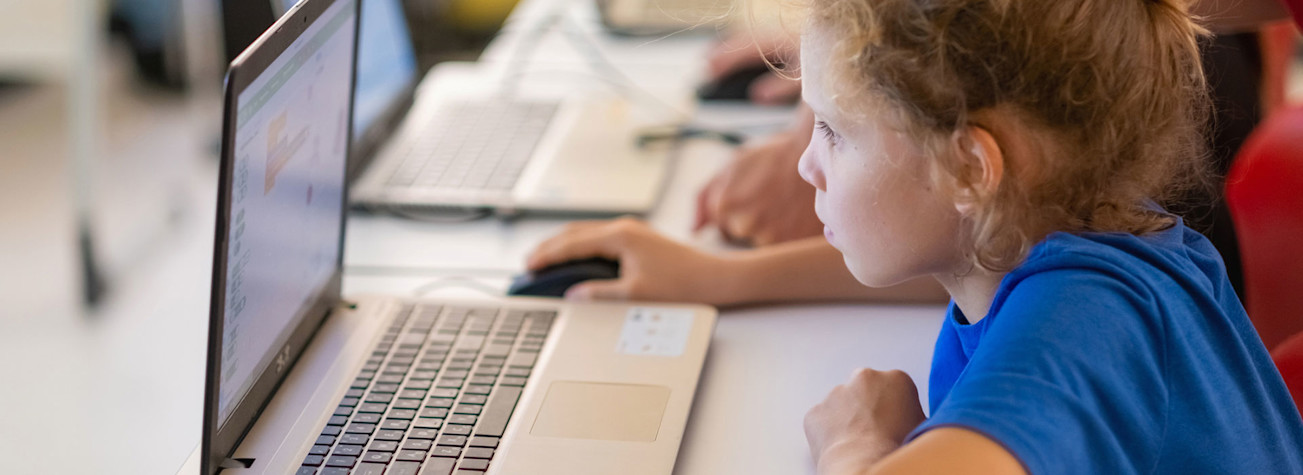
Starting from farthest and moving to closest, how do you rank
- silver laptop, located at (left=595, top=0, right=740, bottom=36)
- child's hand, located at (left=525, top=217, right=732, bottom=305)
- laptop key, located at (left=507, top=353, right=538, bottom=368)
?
1. silver laptop, located at (left=595, top=0, right=740, bottom=36)
2. child's hand, located at (left=525, top=217, right=732, bottom=305)
3. laptop key, located at (left=507, top=353, right=538, bottom=368)

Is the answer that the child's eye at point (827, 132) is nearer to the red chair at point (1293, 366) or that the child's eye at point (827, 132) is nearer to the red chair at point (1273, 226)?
the red chair at point (1293, 366)

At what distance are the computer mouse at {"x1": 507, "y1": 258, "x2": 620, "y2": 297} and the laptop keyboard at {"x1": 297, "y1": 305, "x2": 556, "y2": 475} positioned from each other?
55 mm

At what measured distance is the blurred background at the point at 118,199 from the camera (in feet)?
4.29

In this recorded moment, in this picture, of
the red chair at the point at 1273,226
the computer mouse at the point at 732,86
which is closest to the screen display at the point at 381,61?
the computer mouse at the point at 732,86

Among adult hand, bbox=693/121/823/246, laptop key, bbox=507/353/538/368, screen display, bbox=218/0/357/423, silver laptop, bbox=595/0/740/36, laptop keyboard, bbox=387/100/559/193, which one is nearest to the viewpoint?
screen display, bbox=218/0/357/423

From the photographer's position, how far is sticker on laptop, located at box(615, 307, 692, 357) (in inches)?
36.1

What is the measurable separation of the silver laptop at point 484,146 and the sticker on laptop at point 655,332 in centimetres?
27

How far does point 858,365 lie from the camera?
3.05 feet

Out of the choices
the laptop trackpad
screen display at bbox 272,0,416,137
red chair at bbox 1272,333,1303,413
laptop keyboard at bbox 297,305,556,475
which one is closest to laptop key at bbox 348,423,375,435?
laptop keyboard at bbox 297,305,556,475

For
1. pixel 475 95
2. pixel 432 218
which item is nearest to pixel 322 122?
pixel 432 218

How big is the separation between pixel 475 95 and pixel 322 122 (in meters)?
0.71

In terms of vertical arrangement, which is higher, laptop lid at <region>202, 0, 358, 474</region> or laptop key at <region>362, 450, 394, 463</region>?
laptop lid at <region>202, 0, 358, 474</region>

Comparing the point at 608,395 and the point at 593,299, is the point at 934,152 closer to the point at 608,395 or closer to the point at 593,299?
the point at 608,395

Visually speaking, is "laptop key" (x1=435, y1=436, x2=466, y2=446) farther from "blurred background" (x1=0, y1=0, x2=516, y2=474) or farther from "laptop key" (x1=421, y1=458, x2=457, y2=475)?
"blurred background" (x1=0, y1=0, x2=516, y2=474)
